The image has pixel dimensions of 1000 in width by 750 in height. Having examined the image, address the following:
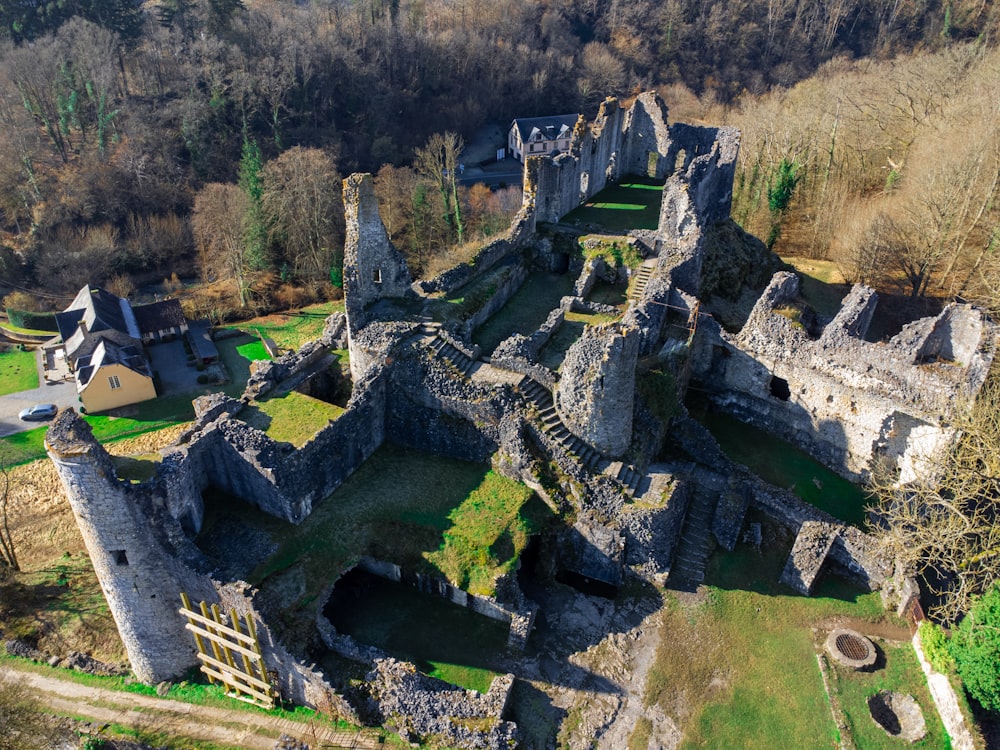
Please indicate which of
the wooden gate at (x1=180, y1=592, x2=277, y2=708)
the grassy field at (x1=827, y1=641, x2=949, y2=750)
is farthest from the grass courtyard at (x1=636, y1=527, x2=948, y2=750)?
the wooden gate at (x1=180, y1=592, x2=277, y2=708)

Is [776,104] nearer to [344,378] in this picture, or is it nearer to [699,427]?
[699,427]

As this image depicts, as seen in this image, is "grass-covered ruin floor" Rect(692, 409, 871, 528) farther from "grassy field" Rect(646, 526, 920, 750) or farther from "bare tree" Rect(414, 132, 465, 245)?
"bare tree" Rect(414, 132, 465, 245)

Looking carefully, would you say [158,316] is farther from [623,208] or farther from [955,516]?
[955,516]

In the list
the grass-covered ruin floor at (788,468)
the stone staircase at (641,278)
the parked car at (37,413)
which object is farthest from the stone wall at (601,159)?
the parked car at (37,413)

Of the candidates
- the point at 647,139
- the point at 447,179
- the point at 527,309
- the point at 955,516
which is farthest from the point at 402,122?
the point at 955,516

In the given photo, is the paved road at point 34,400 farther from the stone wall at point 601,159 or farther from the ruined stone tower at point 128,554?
the stone wall at point 601,159

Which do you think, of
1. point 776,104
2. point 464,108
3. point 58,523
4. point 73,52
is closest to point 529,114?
point 464,108
